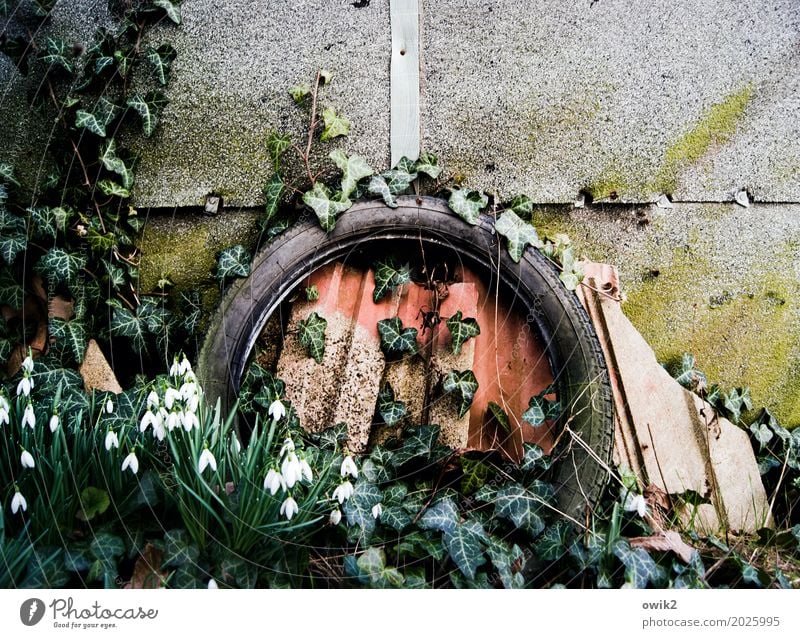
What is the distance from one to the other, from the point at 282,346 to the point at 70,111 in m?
1.23

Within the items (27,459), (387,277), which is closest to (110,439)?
(27,459)

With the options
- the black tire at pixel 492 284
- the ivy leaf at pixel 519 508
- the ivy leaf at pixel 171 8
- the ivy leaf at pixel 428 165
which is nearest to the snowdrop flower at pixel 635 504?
the black tire at pixel 492 284

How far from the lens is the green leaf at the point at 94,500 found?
171cm

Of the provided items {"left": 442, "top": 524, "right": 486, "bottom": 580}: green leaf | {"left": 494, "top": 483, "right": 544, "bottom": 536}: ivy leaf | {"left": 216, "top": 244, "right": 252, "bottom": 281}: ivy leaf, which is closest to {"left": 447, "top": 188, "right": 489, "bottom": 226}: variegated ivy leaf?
{"left": 216, "top": 244, "right": 252, "bottom": 281}: ivy leaf

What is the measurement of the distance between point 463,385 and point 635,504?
65 centimetres

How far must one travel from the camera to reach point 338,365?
7.11 ft

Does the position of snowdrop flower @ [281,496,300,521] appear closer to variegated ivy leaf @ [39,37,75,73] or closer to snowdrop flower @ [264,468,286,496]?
snowdrop flower @ [264,468,286,496]

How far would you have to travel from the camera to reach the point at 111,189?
7.58 feet

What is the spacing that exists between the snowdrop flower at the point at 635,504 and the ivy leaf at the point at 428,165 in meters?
1.25

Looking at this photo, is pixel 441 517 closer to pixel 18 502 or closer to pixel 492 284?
pixel 492 284

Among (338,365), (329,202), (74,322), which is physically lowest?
(338,365)

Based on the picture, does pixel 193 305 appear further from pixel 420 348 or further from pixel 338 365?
pixel 420 348
